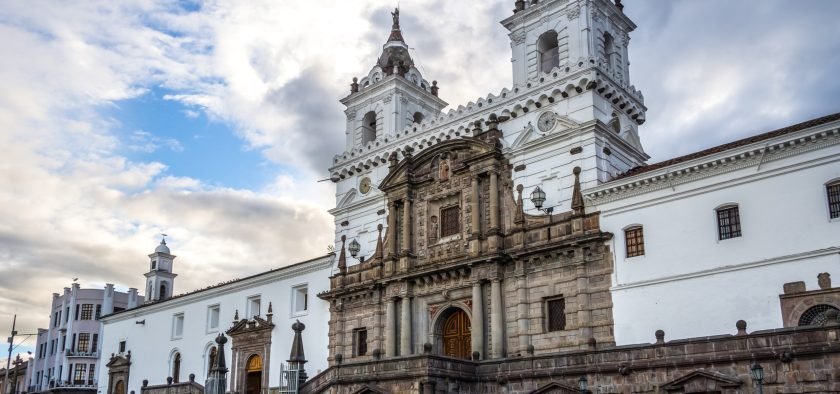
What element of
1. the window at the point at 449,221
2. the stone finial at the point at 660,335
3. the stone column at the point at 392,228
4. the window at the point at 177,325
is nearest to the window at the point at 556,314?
the stone finial at the point at 660,335

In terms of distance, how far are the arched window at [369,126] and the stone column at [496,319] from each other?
Answer: 14213mm

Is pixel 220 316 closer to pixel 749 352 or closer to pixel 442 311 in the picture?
pixel 442 311

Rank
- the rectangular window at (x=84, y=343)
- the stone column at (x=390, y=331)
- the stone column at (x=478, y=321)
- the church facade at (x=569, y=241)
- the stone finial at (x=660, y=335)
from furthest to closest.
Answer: the rectangular window at (x=84, y=343)
the stone column at (x=390, y=331)
the stone column at (x=478, y=321)
the stone finial at (x=660, y=335)
the church facade at (x=569, y=241)

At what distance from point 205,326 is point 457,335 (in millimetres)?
21609

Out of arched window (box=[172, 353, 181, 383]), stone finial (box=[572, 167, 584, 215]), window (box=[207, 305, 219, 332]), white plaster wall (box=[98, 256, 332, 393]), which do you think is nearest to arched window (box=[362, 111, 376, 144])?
white plaster wall (box=[98, 256, 332, 393])

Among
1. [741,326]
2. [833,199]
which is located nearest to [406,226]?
[741,326]

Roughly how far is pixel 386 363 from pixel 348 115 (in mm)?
18962

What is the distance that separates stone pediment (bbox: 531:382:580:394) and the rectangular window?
59.9m

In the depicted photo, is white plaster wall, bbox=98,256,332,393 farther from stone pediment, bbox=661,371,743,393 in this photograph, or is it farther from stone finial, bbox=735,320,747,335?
stone finial, bbox=735,320,747,335

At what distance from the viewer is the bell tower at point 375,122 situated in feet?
139

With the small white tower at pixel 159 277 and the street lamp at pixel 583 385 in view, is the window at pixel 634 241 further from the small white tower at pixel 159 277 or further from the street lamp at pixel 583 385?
the small white tower at pixel 159 277

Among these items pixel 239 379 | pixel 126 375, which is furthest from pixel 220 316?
pixel 126 375

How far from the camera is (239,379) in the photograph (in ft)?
154

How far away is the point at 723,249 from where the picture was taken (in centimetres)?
2814
